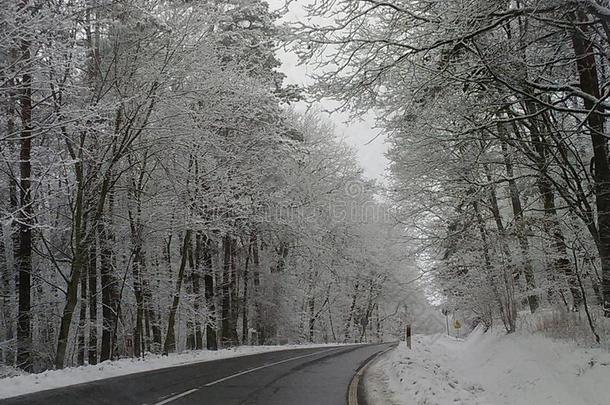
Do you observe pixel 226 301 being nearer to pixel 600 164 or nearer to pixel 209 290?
pixel 209 290

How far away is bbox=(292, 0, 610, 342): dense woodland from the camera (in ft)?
25.2

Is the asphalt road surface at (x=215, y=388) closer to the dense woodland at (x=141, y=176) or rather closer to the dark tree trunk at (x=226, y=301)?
the dense woodland at (x=141, y=176)

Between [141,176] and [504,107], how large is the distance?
14.1 m

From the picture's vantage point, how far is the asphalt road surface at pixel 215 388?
874 centimetres

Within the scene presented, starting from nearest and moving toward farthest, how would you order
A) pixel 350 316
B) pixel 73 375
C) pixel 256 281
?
1. pixel 73 375
2. pixel 256 281
3. pixel 350 316

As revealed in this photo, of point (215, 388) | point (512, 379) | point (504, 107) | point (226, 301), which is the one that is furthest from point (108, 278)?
point (504, 107)

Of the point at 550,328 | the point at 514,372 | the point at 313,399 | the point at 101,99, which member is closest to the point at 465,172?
the point at 550,328

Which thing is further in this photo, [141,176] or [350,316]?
[350,316]

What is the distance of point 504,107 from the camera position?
871cm

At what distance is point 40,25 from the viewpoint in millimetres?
10570

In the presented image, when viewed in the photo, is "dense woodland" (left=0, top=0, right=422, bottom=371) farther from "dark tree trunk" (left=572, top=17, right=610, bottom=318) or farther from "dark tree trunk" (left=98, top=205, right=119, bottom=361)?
"dark tree trunk" (left=572, top=17, right=610, bottom=318)

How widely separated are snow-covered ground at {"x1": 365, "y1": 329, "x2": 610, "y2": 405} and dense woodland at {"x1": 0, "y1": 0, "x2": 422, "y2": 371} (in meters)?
6.35

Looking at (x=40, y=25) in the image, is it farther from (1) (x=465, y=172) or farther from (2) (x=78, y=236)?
(1) (x=465, y=172)

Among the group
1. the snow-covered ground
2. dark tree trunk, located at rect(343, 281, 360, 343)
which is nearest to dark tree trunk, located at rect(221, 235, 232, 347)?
the snow-covered ground
